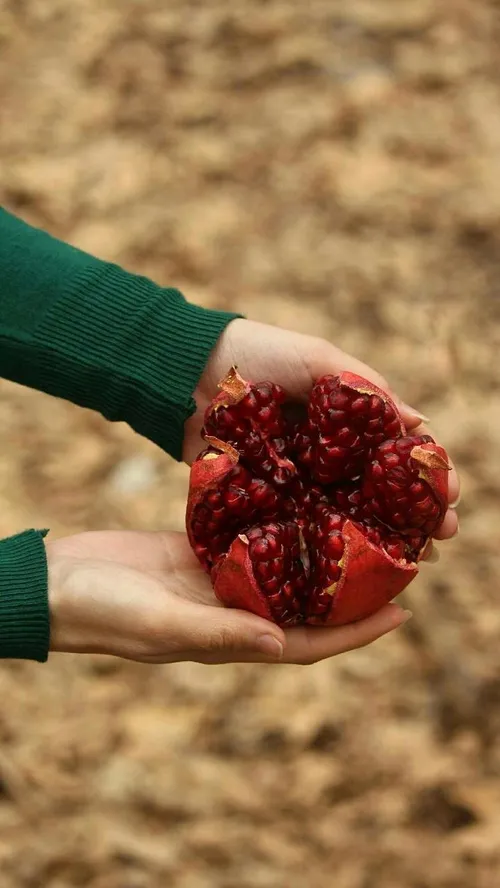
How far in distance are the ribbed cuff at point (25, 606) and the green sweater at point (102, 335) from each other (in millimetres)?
279

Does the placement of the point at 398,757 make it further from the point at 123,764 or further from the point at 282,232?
the point at 282,232

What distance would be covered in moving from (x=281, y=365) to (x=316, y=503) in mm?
205

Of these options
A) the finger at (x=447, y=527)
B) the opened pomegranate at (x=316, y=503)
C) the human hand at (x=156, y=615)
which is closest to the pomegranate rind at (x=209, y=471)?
the opened pomegranate at (x=316, y=503)

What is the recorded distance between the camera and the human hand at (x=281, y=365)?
137 centimetres

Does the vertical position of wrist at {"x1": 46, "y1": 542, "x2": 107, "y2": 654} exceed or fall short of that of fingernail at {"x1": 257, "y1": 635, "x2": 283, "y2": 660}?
it falls short

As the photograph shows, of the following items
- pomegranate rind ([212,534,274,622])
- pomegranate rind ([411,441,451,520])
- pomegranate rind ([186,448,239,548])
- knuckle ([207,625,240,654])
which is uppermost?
pomegranate rind ([411,441,451,520])

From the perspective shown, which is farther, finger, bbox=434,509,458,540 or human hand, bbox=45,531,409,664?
finger, bbox=434,509,458,540

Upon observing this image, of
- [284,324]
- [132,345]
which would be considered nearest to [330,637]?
[132,345]

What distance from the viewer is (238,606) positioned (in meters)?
1.26

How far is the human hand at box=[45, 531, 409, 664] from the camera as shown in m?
1.21

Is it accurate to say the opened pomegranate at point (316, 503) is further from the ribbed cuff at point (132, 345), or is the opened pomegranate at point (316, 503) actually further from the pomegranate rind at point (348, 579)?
the ribbed cuff at point (132, 345)

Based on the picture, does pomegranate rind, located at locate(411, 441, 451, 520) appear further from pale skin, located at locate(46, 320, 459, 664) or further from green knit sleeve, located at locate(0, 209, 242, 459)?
green knit sleeve, located at locate(0, 209, 242, 459)

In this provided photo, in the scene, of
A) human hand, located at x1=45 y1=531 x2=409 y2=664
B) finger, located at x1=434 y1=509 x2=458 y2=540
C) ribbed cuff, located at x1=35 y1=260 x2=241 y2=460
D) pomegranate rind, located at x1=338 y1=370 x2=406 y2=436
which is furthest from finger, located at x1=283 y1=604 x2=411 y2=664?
ribbed cuff, located at x1=35 y1=260 x2=241 y2=460

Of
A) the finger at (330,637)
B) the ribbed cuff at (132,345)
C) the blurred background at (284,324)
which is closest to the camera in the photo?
the finger at (330,637)
